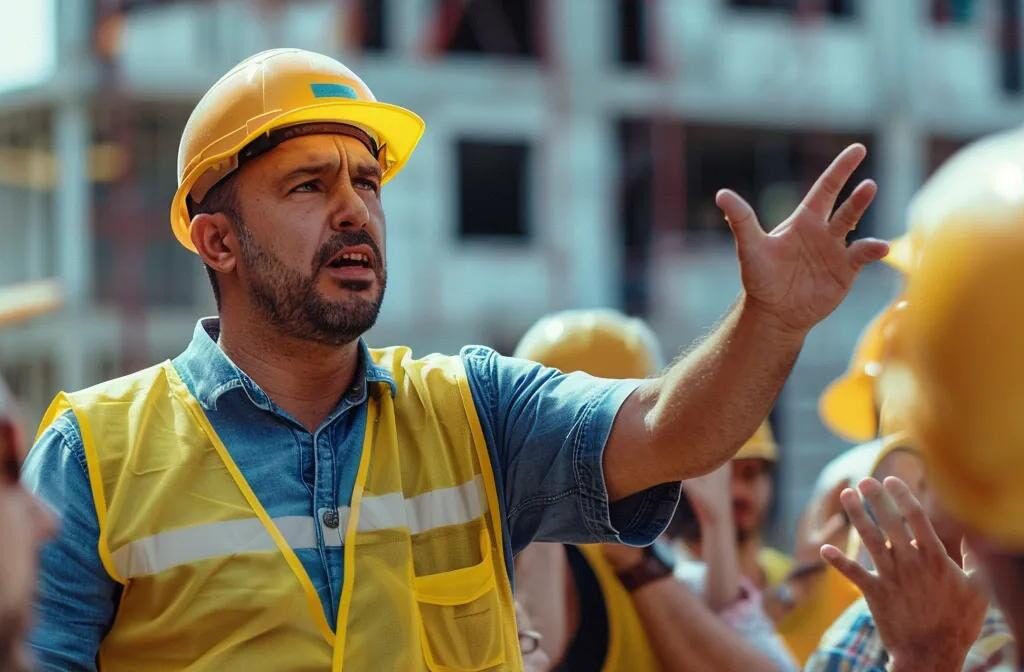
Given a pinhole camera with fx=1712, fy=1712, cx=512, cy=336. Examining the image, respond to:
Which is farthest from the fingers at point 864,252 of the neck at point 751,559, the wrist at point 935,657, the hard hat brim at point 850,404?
the hard hat brim at point 850,404

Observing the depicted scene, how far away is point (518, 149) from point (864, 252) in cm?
1894

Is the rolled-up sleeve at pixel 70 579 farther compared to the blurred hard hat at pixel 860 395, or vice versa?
the blurred hard hat at pixel 860 395

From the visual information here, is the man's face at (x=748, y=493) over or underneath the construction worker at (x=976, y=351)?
underneath

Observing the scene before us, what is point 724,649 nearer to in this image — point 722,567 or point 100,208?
point 722,567

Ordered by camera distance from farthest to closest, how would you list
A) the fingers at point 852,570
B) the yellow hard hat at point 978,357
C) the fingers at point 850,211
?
the fingers at point 852,570
the fingers at point 850,211
the yellow hard hat at point 978,357

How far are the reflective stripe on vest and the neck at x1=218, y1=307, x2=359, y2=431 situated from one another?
0.76 ft

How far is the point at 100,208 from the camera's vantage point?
21.5 metres

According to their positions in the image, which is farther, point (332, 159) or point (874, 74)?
point (874, 74)

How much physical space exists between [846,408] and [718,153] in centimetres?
1742

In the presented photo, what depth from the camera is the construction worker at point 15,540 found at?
1537 mm

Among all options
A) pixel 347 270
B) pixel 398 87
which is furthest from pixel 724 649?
pixel 398 87

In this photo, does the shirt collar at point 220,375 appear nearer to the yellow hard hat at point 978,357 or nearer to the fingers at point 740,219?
the fingers at point 740,219

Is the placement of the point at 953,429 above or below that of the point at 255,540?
above

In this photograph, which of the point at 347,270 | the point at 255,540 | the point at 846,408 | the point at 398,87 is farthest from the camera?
the point at 398,87
